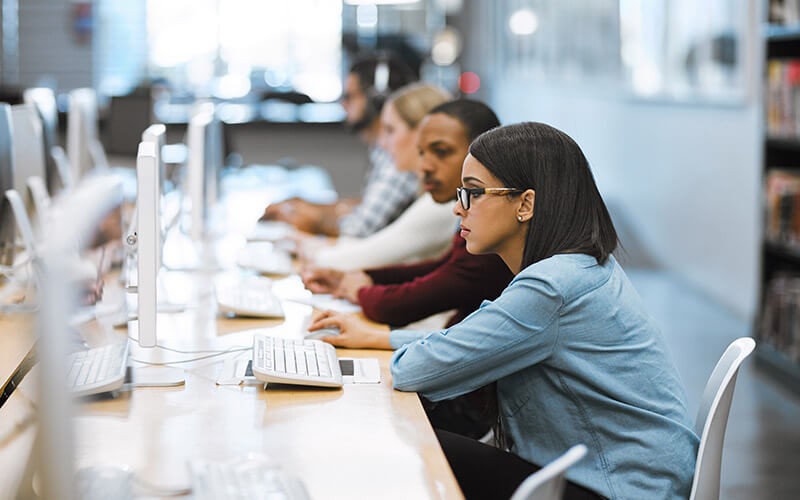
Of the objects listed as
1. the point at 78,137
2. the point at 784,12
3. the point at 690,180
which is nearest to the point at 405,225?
the point at 78,137

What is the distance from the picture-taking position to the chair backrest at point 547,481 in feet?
4.41

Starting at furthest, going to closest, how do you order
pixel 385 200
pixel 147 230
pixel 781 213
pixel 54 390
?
pixel 781 213, pixel 385 200, pixel 147 230, pixel 54 390

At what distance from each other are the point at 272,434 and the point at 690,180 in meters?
5.44

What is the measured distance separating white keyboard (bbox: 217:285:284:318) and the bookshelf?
2587 millimetres

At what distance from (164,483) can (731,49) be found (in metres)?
5.23

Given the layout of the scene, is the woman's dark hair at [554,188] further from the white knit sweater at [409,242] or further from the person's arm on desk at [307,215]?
the person's arm on desk at [307,215]

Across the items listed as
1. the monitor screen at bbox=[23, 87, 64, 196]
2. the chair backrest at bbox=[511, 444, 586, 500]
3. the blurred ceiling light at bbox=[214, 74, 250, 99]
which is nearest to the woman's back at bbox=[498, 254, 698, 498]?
the chair backrest at bbox=[511, 444, 586, 500]

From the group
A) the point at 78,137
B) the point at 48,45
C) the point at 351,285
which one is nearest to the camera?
the point at 351,285

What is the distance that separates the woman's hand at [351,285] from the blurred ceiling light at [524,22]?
28.6 ft

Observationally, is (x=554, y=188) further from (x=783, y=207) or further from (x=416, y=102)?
(x=783, y=207)

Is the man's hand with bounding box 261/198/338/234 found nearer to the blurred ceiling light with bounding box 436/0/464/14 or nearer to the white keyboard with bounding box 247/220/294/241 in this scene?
the white keyboard with bounding box 247/220/294/241

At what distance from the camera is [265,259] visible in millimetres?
3730

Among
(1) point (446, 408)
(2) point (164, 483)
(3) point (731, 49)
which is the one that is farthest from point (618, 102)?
(2) point (164, 483)

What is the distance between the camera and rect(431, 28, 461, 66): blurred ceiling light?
12234 millimetres
